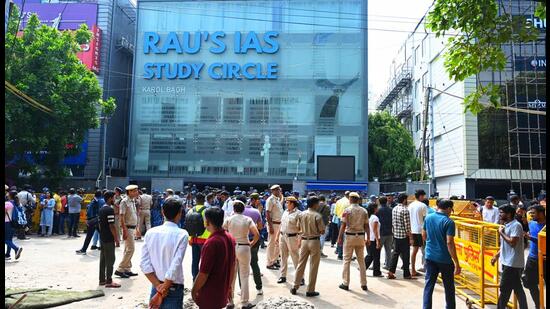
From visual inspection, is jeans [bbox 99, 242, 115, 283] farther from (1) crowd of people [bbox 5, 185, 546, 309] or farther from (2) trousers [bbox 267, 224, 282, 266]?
(2) trousers [bbox 267, 224, 282, 266]

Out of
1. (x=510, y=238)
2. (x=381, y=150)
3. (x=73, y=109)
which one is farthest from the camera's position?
(x=381, y=150)

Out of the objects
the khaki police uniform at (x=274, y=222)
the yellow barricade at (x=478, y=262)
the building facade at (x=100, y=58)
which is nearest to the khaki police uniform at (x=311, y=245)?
the khaki police uniform at (x=274, y=222)

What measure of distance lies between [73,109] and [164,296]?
2265 centimetres

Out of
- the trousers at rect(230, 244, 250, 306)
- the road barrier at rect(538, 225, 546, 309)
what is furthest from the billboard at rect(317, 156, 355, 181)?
the road barrier at rect(538, 225, 546, 309)

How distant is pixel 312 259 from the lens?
289 inches

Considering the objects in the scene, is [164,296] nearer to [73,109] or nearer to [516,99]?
[73,109]

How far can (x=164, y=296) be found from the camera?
12.6 feet

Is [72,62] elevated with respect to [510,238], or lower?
elevated

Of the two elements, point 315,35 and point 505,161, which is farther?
point 315,35

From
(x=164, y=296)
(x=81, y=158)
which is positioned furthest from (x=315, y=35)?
(x=164, y=296)

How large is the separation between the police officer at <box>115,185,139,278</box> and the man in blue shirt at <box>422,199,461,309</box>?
5.66 m

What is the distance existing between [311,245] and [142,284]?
3332 mm

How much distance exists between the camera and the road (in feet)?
22.9

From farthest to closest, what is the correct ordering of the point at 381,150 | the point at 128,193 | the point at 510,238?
the point at 381,150
the point at 128,193
the point at 510,238
